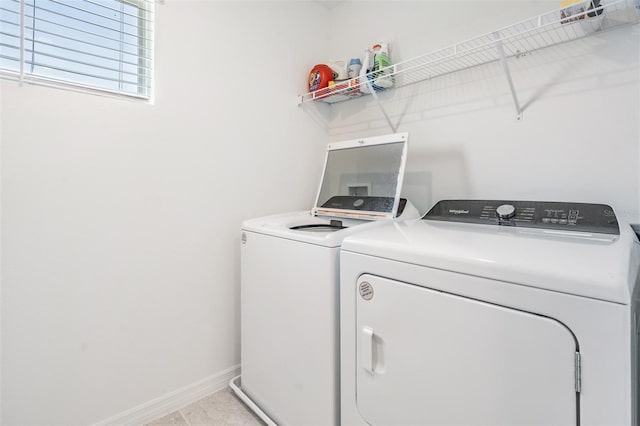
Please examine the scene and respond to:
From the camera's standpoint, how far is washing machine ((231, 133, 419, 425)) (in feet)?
3.95

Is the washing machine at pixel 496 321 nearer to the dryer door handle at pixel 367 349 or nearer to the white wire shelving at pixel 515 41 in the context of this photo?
the dryer door handle at pixel 367 349

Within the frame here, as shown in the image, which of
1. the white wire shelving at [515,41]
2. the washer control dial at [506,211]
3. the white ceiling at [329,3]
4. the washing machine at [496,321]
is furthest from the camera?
the white ceiling at [329,3]

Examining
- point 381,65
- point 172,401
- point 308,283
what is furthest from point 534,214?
point 172,401

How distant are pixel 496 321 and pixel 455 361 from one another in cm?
18

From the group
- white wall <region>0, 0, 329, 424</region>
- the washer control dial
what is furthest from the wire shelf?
the washer control dial

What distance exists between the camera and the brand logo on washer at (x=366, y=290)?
3.47ft

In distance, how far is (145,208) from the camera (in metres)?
1.52

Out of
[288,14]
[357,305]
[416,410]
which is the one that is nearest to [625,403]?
[416,410]

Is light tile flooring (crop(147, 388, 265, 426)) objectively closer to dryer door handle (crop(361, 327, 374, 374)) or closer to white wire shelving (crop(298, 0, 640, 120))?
dryer door handle (crop(361, 327, 374, 374))

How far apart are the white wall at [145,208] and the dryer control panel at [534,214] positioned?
111 cm

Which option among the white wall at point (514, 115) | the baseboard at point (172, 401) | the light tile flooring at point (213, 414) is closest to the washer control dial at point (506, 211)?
the white wall at point (514, 115)

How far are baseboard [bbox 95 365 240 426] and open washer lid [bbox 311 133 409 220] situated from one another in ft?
3.69

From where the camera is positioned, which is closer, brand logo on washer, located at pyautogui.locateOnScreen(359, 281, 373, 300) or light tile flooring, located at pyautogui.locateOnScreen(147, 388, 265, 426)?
brand logo on washer, located at pyautogui.locateOnScreen(359, 281, 373, 300)

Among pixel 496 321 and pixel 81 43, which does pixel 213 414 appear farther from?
pixel 81 43
